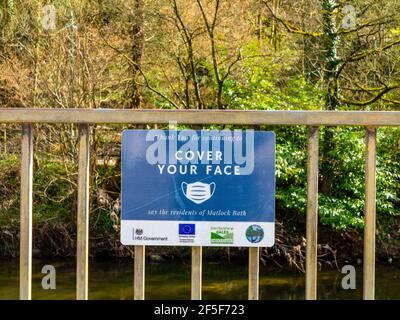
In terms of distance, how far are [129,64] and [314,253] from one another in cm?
904

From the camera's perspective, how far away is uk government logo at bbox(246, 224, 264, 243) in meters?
2.65

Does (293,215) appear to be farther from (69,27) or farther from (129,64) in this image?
(69,27)

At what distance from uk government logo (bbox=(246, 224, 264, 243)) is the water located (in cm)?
634

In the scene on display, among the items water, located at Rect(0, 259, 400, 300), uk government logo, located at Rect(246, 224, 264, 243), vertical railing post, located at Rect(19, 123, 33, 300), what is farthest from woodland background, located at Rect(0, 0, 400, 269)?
vertical railing post, located at Rect(19, 123, 33, 300)

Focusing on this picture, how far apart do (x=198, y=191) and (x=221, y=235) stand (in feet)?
0.64

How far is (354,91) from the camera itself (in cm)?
1173

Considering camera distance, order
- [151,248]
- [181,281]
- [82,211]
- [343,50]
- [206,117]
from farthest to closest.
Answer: [343,50] → [151,248] → [181,281] → [82,211] → [206,117]

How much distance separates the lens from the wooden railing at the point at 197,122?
260 cm

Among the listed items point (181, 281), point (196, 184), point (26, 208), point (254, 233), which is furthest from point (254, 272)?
point (181, 281)

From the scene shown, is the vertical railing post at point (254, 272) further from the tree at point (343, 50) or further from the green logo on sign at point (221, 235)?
the tree at point (343, 50)

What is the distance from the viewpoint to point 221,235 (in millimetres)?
2633

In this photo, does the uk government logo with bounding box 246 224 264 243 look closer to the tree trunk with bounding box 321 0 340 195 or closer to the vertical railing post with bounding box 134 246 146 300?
the vertical railing post with bounding box 134 246 146 300

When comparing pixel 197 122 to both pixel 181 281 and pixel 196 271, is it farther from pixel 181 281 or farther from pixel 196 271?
pixel 181 281
